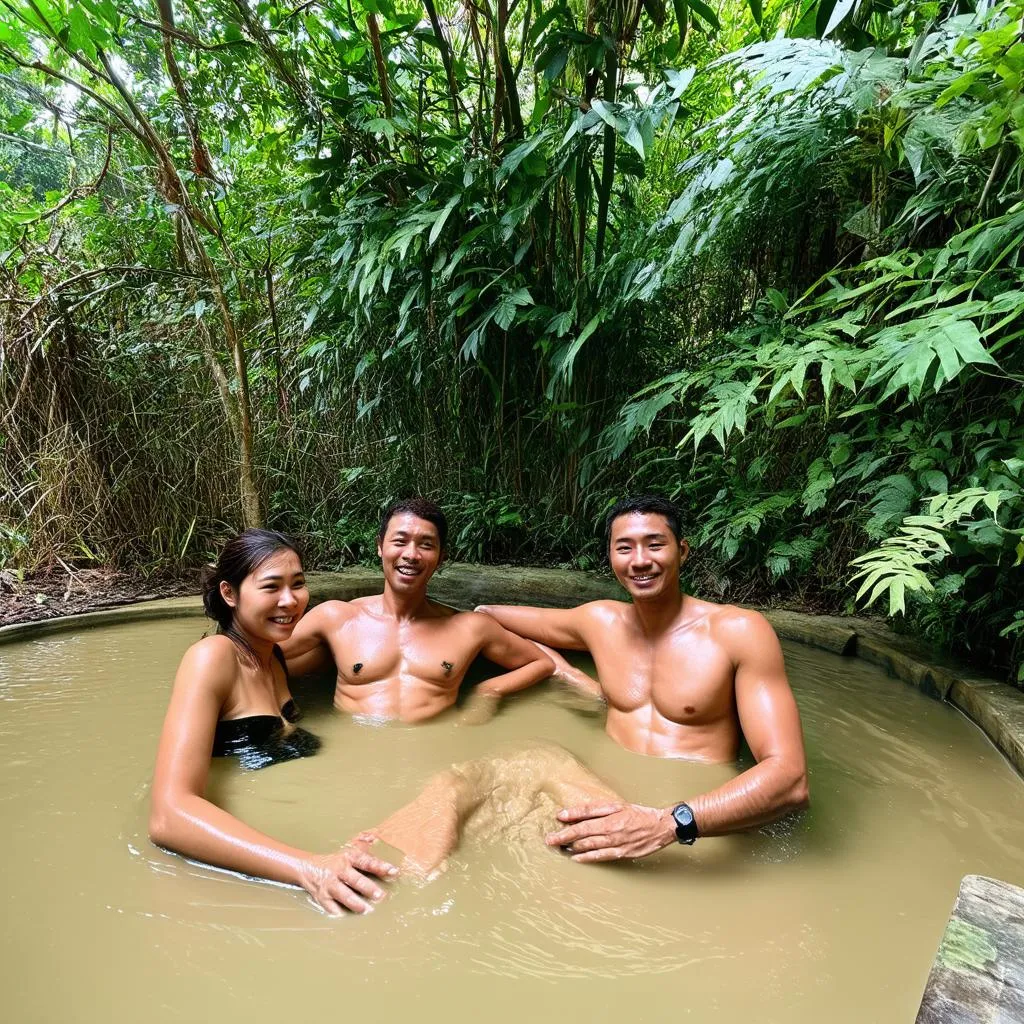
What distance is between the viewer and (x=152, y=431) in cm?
432

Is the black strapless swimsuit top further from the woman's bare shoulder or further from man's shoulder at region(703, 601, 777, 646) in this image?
man's shoulder at region(703, 601, 777, 646)

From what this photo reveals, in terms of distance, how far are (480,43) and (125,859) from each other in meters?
4.11

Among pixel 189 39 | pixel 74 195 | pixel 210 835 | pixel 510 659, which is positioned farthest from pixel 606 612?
pixel 74 195

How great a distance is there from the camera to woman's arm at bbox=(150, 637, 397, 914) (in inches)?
57.6

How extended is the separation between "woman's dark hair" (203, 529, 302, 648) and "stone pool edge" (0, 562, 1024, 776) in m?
Answer: 1.12

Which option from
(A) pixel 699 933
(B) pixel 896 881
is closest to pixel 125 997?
(A) pixel 699 933

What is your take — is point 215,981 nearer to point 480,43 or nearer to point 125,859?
point 125,859

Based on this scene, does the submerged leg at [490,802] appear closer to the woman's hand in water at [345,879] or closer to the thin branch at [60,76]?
the woman's hand in water at [345,879]

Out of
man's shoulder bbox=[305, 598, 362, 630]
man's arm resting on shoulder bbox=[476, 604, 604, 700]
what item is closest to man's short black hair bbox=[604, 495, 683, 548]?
man's arm resting on shoulder bbox=[476, 604, 604, 700]

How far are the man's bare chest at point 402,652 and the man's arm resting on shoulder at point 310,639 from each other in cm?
7

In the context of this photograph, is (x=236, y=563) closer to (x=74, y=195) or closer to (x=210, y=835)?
(x=210, y=835)

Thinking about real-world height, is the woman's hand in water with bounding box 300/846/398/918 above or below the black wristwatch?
below

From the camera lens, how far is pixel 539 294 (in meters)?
3.76

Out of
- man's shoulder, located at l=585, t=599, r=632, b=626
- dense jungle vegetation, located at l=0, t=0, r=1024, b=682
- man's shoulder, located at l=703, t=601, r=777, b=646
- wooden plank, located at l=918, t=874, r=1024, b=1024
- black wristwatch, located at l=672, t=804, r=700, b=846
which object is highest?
dense jungle vegetation, located at l=0, t=0, r=1024, b=682
